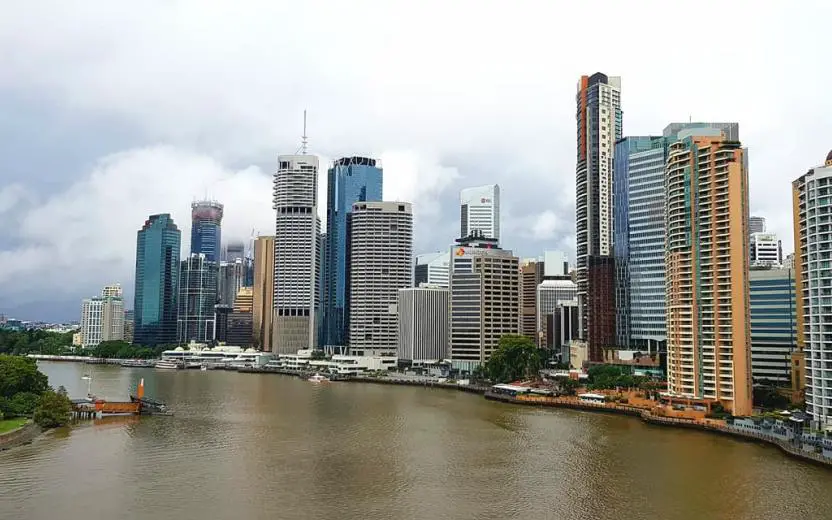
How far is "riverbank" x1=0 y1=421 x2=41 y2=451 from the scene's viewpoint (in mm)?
46478

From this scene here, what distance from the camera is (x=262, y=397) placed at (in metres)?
85.8

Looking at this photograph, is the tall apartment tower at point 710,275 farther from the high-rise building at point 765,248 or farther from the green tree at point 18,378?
the high-rise building at point 765,248

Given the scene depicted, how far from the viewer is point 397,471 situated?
138 feet

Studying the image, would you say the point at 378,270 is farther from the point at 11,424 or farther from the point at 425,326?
the point at 11,424

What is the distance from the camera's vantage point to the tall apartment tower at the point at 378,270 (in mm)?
155125

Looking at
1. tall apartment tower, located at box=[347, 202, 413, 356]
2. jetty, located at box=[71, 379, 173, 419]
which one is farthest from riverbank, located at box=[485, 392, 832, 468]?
tall apartment tower, located at box=[347, 202, 413, 356]

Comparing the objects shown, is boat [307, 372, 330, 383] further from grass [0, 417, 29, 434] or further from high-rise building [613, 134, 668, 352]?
grass [0, 417, 29, 434]

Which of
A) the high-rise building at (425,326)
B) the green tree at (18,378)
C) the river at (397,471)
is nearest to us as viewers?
the river at (397,471)

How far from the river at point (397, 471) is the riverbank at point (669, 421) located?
1.04 meters

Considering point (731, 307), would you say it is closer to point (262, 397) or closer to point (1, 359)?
point (262, 397)

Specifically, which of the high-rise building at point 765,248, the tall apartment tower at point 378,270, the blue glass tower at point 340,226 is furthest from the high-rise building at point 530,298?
the high-rise building at point 765,248

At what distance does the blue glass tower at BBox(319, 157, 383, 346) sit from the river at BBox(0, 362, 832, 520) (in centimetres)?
12484

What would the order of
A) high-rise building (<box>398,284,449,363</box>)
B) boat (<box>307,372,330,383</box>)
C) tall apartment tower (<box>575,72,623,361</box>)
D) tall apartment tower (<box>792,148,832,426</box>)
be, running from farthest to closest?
high-rise building (<box>398,284,449,363</box>) → boat (<box>307,372,330,383</box>) → tall apartment tower (<box>575,72,623,361</box>) → tall apartment tower (<box>792,148,832,426</box>)

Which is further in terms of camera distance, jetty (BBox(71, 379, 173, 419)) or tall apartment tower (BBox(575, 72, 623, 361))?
tall apartment tower (BBox(575, 72, 623, 361))
